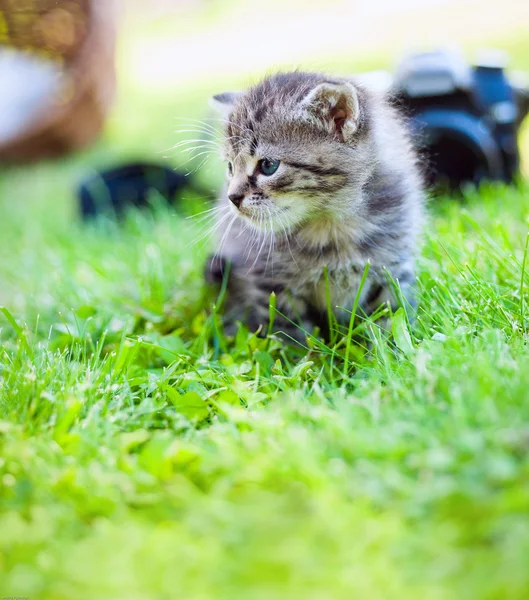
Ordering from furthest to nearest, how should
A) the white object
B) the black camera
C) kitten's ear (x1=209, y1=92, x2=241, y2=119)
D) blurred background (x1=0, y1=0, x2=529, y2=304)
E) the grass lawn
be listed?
the white object, blurred background (x1=0, y1=0, x2=529, y2=304), the black camera, kitten's ear (x1=209, y1=92, x2=241, y2=119), the grass lawn

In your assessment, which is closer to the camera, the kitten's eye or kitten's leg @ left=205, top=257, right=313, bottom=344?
the kitten's eye

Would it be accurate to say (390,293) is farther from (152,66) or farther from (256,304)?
(152,66)

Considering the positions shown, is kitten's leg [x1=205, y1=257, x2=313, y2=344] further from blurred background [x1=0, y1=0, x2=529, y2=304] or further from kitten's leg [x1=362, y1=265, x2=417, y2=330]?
blurred background [x1=0, y1=0, x2=529, y2=304]

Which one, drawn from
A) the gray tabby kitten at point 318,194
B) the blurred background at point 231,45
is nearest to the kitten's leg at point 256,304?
the gray tabby kitten at point 318,194

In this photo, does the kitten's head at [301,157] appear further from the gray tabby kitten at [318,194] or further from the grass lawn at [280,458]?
the grass lawn at [280,458]

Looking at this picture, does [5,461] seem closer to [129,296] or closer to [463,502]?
[463,502]

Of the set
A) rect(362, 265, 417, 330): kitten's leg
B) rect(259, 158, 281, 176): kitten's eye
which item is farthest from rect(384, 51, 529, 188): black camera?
rect(259, 158, 281, 176): kitten's eye
